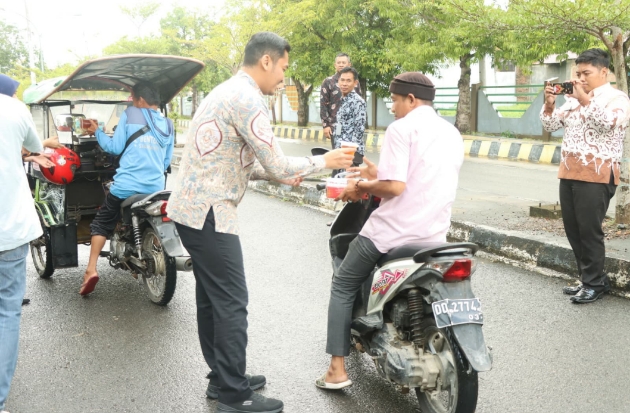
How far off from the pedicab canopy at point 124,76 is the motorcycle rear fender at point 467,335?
10.7ft

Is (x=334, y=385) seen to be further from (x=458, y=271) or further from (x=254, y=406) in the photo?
(x=458, y=271)

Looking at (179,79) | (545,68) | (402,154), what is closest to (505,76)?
(545,68)

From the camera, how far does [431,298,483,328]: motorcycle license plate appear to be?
3.08 meters

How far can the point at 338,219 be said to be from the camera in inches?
160

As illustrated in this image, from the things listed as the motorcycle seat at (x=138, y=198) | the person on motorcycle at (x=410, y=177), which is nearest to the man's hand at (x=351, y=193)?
the person on motorcycle at (x=410, y=177)

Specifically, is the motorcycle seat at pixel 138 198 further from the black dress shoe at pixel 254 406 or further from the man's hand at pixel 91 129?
the black dress shoe at pixel 254 406

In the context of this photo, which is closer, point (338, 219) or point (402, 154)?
point (402, 154)

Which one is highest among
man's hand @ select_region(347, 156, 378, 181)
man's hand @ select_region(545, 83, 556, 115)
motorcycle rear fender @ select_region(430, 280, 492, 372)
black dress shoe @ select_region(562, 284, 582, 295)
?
man's hand @ select_region(545, 83, 556, 115)

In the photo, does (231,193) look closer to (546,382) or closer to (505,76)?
(546,382)

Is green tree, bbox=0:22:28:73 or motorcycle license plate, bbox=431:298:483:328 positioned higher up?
green tree, bbox=0:22:28:73

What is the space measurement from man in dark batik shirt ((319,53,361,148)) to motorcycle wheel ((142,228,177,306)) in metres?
4.53

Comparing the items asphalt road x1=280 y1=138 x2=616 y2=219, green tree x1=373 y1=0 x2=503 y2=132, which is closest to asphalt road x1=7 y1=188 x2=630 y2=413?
asphalt road x1=280 y1=138 x2=616 y2=219

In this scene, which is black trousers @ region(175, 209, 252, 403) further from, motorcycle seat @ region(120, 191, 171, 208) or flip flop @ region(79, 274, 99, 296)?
flip flop @ region(79, 274, 99, 296)

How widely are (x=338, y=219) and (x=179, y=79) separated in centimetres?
272
